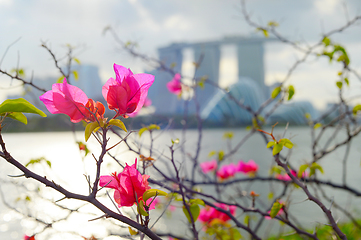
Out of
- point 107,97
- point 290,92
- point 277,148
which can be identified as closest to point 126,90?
point 107,97

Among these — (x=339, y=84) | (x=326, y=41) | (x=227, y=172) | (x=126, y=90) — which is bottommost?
(x=227, y=172)

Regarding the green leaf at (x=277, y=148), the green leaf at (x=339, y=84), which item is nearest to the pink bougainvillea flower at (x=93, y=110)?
the green leaf at (x=277, y=148)

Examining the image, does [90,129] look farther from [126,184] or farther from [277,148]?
[277,148]

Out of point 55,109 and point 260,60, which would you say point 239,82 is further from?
point 55,109

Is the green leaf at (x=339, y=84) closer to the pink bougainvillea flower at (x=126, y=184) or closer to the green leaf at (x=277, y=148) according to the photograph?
the green leaf at (x=277, y=148)

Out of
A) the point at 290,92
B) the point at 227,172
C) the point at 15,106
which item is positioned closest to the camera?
the point at 15,106

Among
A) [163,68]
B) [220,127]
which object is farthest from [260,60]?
[163,68]

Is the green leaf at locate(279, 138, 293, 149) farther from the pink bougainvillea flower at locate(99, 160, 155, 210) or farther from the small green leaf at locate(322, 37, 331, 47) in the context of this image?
the small green leaf at locate(322, 37, 331, 47)

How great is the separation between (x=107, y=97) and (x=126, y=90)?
2 centimetres

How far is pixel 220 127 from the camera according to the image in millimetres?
18578

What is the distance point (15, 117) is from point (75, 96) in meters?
0.07

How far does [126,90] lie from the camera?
0.27 m

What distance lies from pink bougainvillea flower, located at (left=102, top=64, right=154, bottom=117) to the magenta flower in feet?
0.09

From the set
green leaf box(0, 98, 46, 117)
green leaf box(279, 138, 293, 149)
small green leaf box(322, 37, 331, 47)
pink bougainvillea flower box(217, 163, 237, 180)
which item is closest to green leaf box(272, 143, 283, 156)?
green leaf box(279, 138, 293, 149)
